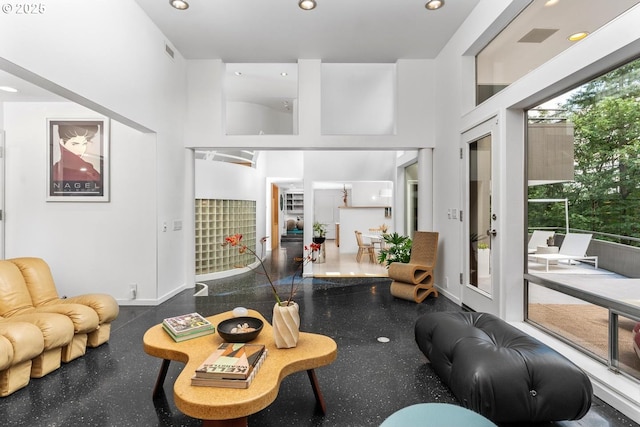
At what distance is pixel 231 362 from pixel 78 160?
3.87m

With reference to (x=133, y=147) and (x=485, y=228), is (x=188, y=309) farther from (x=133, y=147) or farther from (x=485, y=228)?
(x=485, y=228)

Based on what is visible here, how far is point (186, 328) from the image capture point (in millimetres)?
2160

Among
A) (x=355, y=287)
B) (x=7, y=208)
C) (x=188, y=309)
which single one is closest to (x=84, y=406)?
(x=188, y=309)

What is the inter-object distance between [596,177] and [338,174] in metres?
4.96

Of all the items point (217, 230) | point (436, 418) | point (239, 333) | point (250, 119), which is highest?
point (250, 119)

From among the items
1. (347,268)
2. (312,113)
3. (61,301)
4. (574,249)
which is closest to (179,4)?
(312,113)

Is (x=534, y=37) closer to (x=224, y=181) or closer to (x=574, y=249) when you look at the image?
(x=574, y=249)

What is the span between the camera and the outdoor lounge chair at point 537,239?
295 centimetres

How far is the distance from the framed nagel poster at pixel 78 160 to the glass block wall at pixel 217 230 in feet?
6.91

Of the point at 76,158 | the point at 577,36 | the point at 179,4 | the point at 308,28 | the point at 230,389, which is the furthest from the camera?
the point at 308,28

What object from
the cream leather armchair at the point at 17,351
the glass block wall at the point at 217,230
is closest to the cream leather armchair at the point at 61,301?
the cream leather armchair at the point at 17,351

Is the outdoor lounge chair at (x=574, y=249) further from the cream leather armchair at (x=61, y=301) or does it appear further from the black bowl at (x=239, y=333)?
A: the cream leather armchair at (x=61, y=301)

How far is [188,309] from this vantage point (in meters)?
4.08

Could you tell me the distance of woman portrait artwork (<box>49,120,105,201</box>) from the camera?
4.11 m
